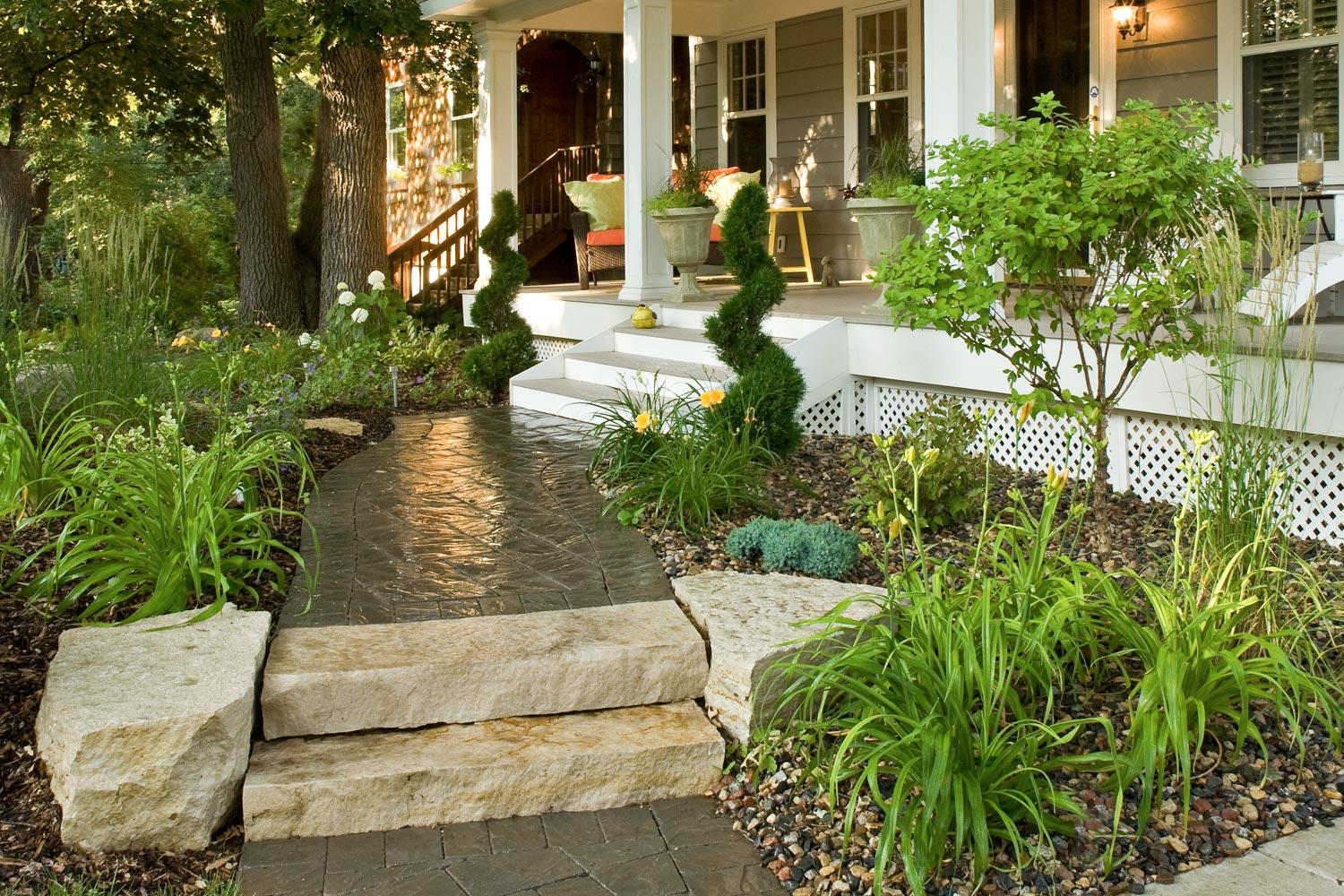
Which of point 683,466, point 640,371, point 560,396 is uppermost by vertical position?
point 640,371

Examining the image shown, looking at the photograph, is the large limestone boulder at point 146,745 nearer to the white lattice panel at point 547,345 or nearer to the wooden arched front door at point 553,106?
the white lattice panel at point 547,345

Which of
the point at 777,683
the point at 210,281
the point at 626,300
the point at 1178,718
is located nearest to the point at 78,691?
the point at 777,683

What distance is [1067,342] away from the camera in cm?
627

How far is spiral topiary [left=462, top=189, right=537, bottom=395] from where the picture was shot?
9.54 meters

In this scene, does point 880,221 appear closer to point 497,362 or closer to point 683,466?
point 683,466

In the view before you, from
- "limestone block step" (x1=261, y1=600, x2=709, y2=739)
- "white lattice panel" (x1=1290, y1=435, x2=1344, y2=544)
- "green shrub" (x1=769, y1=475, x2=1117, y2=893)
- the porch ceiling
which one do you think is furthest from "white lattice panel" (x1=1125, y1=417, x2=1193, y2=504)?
the porch ceiling

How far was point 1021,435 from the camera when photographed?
254 inches

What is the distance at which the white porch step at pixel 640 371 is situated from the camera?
7.59 m

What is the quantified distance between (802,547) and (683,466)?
86 cm

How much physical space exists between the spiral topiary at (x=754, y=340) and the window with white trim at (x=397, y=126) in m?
12.2

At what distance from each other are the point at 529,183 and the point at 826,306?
6059 millimetres

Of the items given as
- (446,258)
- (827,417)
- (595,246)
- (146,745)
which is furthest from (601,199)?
(146,745)

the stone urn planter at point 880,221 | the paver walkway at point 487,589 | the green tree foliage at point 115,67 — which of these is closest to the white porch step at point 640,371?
the paver walkway at point 487,589

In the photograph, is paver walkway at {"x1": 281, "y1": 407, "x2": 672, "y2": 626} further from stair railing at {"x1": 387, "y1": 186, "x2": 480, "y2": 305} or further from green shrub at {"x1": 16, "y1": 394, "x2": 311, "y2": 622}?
stair railing at {"x1": 387, "y1": 186, "x2": 480, "y2": 305}
